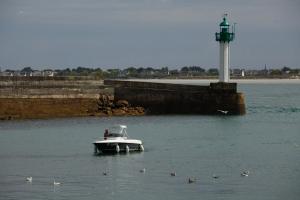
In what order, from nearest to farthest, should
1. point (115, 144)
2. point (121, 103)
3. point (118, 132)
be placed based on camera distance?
point (115, 144), point (118, 132), point (121, 103)

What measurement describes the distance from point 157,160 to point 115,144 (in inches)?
130

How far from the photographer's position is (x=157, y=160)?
4628 centimetres

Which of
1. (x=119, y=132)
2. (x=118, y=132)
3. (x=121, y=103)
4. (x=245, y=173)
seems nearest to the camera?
(x=245, y=173)

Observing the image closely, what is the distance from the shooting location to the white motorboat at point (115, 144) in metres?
48.7

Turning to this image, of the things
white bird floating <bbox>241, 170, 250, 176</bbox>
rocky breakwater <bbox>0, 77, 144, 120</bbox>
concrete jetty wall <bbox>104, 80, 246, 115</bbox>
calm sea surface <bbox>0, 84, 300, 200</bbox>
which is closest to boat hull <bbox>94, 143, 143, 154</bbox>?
calm sea surface <bbox>0, 84, 300, 200</bbox>

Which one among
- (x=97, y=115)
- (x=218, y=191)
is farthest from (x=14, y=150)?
(x=97, y=115)

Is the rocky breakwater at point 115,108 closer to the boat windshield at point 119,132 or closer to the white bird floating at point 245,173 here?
the boat windshield at point 119,132

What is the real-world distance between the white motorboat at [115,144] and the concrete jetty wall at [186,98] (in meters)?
26.4

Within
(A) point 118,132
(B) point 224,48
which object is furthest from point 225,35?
(A) point 118,132

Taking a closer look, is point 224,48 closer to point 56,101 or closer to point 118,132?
point 56,101

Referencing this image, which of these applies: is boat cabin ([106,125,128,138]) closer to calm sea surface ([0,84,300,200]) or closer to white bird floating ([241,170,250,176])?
calm sea surface ([0,84,300,200])

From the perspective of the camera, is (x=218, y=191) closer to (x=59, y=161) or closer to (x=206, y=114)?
(x=59, y=161)

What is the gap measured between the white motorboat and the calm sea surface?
73 centimetres

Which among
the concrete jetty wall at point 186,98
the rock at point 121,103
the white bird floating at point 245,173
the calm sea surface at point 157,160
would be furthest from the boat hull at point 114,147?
the rock at point 121,103
